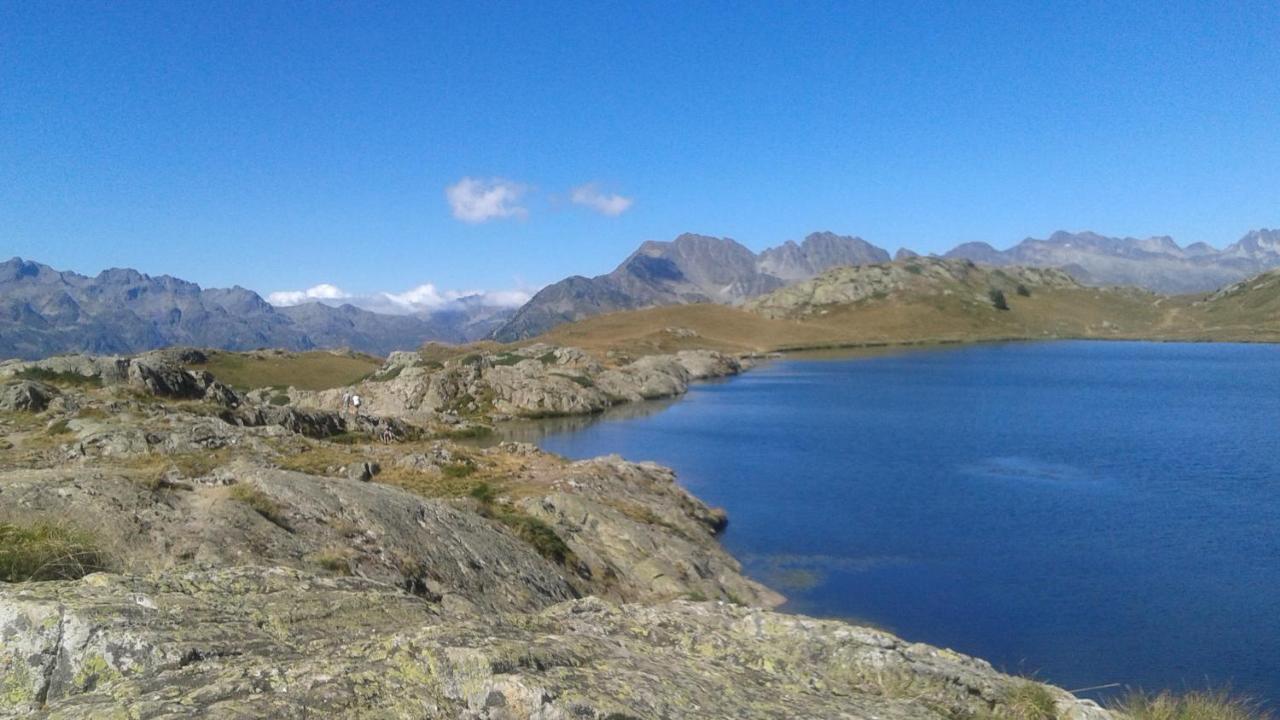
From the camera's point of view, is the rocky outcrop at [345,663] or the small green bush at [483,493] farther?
the small green bush at [483,493]

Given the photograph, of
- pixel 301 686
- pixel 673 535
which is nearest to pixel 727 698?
pixel 301 686

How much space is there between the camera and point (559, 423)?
10375 centimetres

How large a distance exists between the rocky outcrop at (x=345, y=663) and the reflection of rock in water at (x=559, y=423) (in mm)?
73238

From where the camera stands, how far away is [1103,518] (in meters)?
47.2

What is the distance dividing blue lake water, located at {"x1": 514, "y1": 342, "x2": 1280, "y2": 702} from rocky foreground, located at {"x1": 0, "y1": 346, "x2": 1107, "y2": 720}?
10.3m

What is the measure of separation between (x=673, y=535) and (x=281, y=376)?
107 metres

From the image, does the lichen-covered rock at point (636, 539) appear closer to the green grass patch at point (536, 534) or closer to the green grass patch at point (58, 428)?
the green grass patch at point (536, 534)

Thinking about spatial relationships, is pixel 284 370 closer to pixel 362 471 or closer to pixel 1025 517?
pixel 362 471

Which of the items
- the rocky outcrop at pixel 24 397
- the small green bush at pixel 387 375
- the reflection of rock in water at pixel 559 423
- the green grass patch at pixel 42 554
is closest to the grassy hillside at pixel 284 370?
the small green bush at pixel 387 375

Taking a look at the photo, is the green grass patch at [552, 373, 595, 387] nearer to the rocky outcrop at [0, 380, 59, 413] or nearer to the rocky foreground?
the rocky outcrop at [0, 380, 59, 413]

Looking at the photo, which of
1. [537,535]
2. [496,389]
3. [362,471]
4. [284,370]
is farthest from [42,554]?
[284,370]

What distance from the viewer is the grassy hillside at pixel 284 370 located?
121 m

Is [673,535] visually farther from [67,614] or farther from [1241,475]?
[1241,475]

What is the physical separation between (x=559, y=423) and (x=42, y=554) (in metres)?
94.9
